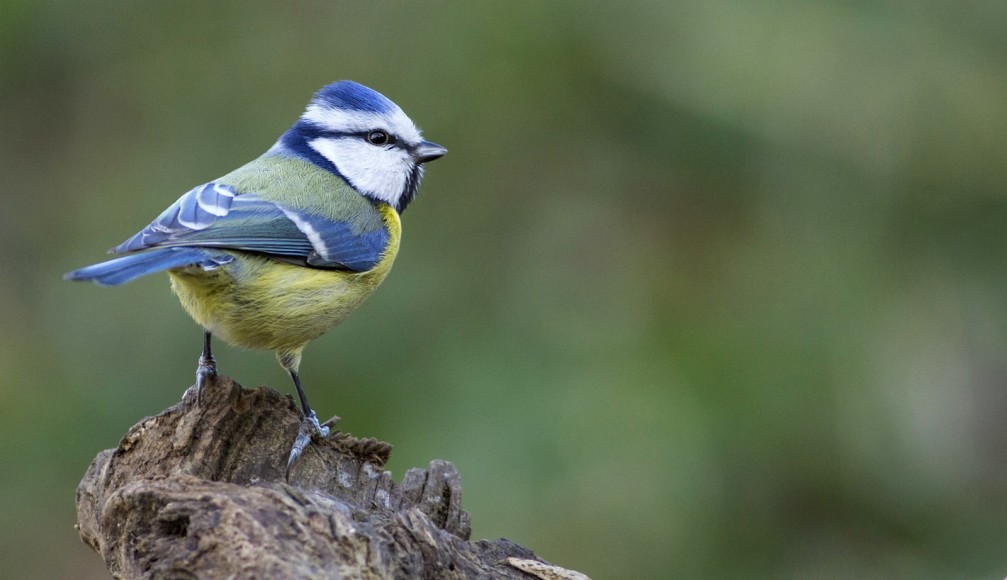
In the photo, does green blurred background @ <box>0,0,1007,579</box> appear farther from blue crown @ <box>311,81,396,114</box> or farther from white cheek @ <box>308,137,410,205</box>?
blue crown @ <box>311,81,396,114</box>

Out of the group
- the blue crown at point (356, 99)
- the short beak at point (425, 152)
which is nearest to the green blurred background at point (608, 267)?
the short beak at point (425, 152)

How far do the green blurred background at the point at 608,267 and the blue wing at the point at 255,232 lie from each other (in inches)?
49.5

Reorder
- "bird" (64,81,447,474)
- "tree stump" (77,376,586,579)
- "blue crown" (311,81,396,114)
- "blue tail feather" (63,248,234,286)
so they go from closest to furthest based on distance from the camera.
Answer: "tree stump" (77,376,586,579) < "blue tail feather" (63,248,234,286) < "bird" (64,81,447,474) < "blue crown" (311,81,396,114)

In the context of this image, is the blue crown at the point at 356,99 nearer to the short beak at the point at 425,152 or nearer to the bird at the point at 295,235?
the bird at the point at 295,235

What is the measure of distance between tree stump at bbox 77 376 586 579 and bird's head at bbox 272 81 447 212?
0.90 meters

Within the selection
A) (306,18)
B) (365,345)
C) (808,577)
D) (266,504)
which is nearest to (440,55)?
(306,18)

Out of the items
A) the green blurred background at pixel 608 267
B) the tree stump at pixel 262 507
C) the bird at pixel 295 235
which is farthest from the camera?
the green blurred background at pixel 608 267

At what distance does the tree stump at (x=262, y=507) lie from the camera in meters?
1.82

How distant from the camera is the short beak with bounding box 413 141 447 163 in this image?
3.19 meters

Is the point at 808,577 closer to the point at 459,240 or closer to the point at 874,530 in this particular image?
the point at 874,530

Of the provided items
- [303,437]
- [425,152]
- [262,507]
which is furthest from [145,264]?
[425,152]

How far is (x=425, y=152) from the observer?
319cm

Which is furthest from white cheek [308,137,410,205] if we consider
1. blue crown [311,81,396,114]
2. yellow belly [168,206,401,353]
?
yellow belly [168,206,401,353]

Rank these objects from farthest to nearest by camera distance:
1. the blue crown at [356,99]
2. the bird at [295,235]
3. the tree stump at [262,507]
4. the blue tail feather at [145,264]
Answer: the blue crown at [356,99] → the bird at [295,235] → the blue tail feather at [145,264] → the tree stump at [262,507]
